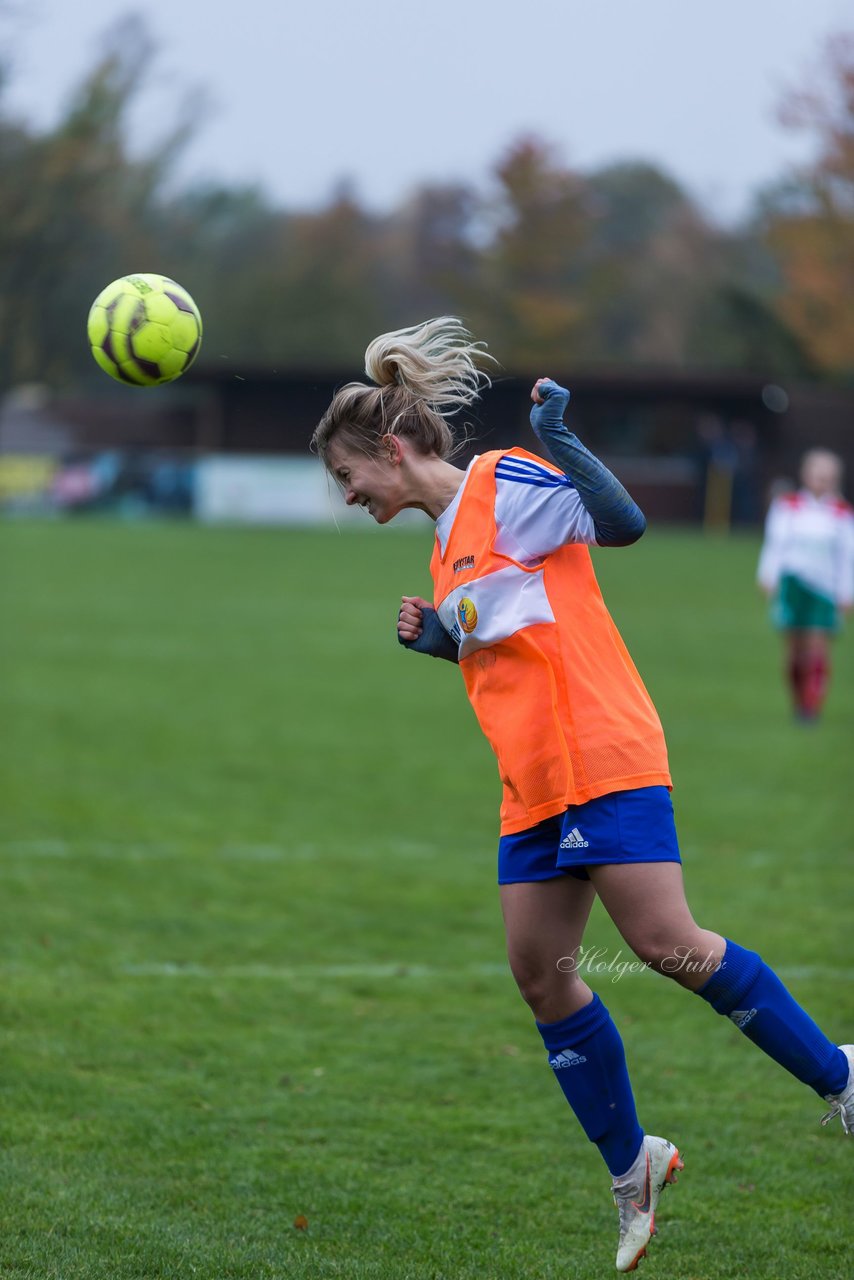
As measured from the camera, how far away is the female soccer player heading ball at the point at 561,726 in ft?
11.6

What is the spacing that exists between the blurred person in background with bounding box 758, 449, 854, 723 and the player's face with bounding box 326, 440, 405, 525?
9.76 metres

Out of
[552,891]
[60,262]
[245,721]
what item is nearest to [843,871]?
[552,891]

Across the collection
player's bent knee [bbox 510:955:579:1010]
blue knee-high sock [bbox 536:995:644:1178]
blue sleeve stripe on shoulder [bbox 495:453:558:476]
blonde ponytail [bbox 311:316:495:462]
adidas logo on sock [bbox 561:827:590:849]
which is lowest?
blue knee-high sock [bbox 536:995:644:1178]

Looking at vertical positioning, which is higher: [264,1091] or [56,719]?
[264,1091]

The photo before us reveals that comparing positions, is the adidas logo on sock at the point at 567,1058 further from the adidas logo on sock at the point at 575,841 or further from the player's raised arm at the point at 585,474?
the player's raised arm at the point at 585,474

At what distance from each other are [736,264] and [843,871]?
60.2m

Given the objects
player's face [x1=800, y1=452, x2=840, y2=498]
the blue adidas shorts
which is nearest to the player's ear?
the blue adidas shorts

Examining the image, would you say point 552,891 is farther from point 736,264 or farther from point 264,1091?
point 736,264

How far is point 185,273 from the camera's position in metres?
64.7

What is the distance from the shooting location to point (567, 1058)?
378cm

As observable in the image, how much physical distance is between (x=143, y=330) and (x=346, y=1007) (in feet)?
9.29

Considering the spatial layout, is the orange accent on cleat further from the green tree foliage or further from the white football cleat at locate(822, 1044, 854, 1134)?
the green tree foliage

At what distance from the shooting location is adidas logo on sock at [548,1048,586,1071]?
3.77 metres

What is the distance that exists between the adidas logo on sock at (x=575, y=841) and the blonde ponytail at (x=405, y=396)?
3.25 feet
